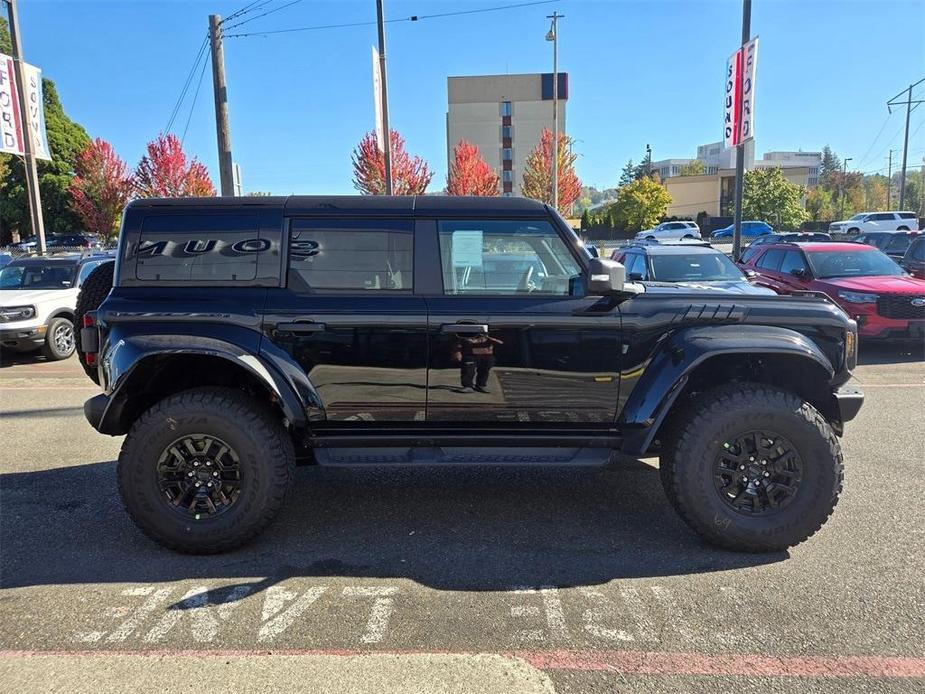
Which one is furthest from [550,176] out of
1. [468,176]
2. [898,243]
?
[898,243]

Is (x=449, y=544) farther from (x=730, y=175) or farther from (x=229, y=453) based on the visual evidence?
(x=730, y=175)

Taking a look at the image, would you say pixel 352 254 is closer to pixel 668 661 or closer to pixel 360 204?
pixel 360 204

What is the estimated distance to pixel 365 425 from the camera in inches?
153

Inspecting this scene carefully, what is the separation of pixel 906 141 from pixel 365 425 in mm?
59699

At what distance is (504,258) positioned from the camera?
388cm

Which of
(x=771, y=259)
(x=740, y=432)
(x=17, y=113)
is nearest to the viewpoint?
(x=740, y=432)

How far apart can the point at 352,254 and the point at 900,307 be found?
8.65 meters

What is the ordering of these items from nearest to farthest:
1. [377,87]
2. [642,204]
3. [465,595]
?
[465,595], [377,87], [642,204]

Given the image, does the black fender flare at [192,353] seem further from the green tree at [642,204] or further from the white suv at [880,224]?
the green tree at [642,204]

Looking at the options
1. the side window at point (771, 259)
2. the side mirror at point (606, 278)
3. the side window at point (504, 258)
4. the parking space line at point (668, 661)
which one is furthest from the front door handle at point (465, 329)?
the side window at point (771, 259)

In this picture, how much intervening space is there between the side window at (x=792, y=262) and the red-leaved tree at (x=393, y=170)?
76.8 ft

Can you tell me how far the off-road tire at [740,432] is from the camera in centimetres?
364

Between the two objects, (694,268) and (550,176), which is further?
(550,176)

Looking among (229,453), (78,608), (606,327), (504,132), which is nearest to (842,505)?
(606,327)
